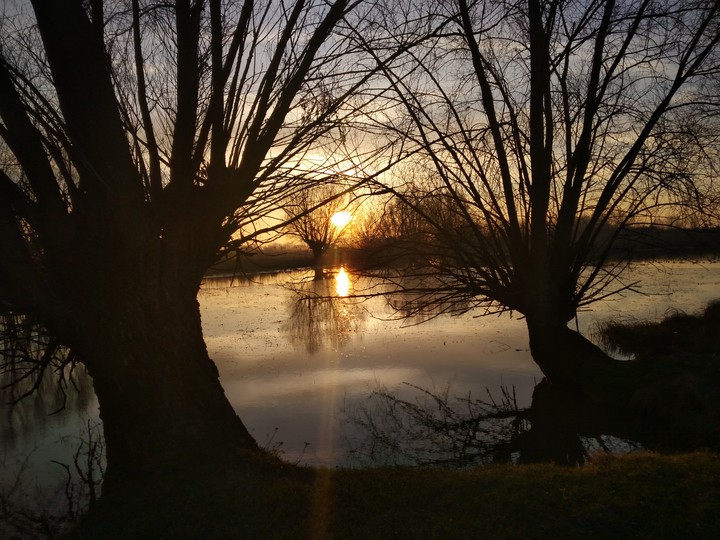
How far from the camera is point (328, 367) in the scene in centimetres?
1409

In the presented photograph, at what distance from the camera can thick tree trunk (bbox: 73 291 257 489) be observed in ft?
17.1

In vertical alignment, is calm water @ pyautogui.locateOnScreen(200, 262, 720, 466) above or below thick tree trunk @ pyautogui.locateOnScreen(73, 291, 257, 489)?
below

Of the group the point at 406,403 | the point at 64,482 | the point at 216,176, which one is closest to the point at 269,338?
the point at 406,403

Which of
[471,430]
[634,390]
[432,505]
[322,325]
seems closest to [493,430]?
[471,430]

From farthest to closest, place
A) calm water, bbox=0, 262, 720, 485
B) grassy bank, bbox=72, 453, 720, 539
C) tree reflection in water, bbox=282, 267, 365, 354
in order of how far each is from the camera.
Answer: tree reflection in water, bbox=282, 267, 365, 354 < calm water, bbox=0, 262, 720, 485 < grassy bank, bbox=72, 453, 720, 539

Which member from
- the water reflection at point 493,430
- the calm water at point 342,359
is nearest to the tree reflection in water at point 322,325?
the calm water at point 342,359

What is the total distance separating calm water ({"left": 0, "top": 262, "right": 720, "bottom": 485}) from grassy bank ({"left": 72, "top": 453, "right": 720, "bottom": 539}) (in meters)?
3.47

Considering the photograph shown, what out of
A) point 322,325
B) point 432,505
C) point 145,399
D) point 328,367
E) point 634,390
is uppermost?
point 145,399

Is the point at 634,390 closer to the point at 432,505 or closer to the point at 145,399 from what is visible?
the point at 432,505

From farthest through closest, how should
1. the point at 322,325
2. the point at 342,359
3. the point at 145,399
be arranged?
1. the point at 322,325
2. the point at 342,359
3. the point at 145,399

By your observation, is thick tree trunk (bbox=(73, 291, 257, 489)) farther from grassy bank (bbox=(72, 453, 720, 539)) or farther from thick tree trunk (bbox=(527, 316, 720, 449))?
thick tree trunk (bbox=(527, 316, 720, 449))

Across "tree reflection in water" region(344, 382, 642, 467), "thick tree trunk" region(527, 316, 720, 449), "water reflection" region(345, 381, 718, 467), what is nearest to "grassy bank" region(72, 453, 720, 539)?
"water reflection" region(345, 381, 718, 467)

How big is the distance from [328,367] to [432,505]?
31.6ft

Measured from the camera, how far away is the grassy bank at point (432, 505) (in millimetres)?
4094
